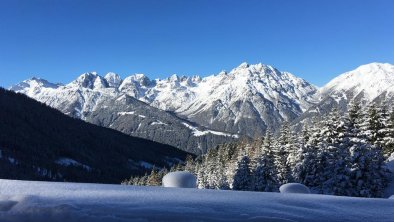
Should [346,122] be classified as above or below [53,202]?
above

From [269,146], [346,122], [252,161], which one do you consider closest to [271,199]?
[346,122]

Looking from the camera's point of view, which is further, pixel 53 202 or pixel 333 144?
pixel 333 144

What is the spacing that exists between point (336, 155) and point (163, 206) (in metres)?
36.8

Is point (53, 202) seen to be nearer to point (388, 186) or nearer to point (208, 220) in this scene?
point (208, 220)

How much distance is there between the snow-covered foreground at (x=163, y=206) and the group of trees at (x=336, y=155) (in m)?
33.7

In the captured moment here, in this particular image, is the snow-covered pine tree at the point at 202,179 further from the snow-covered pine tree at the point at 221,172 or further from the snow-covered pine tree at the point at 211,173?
the snow-covered pine tree at the point at 221,172

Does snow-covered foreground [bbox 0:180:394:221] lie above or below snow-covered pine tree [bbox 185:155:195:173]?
below

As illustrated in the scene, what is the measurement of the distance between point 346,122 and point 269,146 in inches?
567

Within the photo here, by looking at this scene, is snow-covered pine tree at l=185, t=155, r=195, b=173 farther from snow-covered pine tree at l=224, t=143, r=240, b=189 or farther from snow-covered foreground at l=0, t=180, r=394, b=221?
snow-covered foreground at l=0, t=180, r=394, b=221

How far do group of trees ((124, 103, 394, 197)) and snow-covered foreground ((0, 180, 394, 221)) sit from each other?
3366 centimetres

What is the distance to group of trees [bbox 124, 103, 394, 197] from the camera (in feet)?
118

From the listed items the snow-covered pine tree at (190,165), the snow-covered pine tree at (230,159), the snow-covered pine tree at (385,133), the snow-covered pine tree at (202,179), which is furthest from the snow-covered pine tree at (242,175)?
the snow-covered pine tree at (190,165)

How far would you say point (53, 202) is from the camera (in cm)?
366

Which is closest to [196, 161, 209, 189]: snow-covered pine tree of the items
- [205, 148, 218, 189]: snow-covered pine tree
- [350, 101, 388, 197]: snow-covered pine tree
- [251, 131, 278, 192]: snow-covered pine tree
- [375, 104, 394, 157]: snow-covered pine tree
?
[205, 148, 218, 189]: snow-covered pine tree
